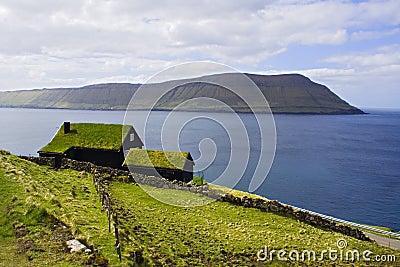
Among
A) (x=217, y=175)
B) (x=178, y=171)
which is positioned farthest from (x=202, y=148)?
(x=178, y=171)

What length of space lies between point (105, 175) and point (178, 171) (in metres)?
8.18

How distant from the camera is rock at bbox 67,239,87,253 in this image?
44.3 feet

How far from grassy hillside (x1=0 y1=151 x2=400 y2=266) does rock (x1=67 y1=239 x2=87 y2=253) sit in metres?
0.28

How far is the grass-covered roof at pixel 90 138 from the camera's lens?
44.1 meters

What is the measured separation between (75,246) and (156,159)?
26.9 metres

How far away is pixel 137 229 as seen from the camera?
64.6ft

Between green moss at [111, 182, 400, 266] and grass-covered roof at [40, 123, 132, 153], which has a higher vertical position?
grass-covered roof at [40, 123, 132, 153]

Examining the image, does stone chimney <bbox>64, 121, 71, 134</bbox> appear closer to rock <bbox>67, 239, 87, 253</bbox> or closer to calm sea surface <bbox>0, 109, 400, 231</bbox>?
rock <bbox>67, 239, 87, 253</bbox>

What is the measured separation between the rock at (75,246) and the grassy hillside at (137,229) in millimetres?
283

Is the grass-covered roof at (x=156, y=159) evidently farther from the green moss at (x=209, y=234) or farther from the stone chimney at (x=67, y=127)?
the stone chimney at (x=67, y=127)

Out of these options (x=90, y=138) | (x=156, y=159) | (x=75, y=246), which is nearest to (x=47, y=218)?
(x=75, y=246)

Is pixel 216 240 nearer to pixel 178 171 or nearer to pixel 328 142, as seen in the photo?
pixel 178 171

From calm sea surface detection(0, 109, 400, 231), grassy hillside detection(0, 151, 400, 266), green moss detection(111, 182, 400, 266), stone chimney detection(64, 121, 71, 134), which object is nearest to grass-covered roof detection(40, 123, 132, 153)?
stone chimney detection(64, 121, 71, 134)

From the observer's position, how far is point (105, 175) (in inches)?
1385
